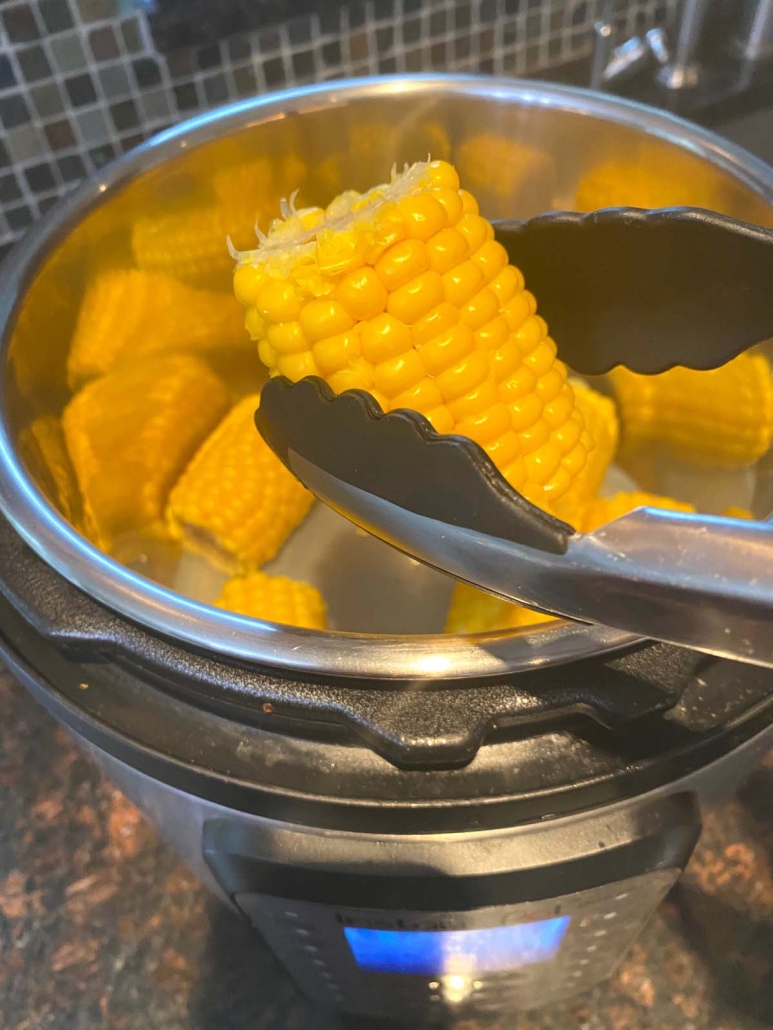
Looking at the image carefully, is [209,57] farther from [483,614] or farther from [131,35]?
[483,614]

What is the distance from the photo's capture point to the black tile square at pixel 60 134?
2.39ft

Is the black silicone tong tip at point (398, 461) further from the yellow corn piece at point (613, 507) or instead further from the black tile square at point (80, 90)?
the black tile square at point (80, 90)

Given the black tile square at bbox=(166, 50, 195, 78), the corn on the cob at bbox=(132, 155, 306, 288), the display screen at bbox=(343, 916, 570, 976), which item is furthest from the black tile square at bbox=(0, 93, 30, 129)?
the display screen at bbox=(343, 916, 570, 976)

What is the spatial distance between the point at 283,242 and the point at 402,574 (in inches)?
12.0

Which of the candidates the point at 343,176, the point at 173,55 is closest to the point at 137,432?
the point at 343,176

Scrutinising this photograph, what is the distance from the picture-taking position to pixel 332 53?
786mm

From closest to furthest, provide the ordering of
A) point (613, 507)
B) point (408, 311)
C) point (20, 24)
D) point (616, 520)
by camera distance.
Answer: point (616, 520) → point (408, 311) → point (613, 507) → point (20, 24)

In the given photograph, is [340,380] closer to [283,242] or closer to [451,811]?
[283,242]

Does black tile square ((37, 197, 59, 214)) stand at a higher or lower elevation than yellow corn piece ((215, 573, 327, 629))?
higher

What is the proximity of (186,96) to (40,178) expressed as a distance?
15 cm

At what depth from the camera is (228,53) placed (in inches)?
29.4

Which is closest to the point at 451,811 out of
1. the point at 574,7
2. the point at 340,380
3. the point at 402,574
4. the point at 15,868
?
the point at 340,380

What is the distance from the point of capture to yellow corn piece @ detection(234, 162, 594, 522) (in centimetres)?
43

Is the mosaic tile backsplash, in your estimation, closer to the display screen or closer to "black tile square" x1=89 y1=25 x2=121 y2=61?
"black tile square" x1=89 y1=25 x2=121 y2=61
